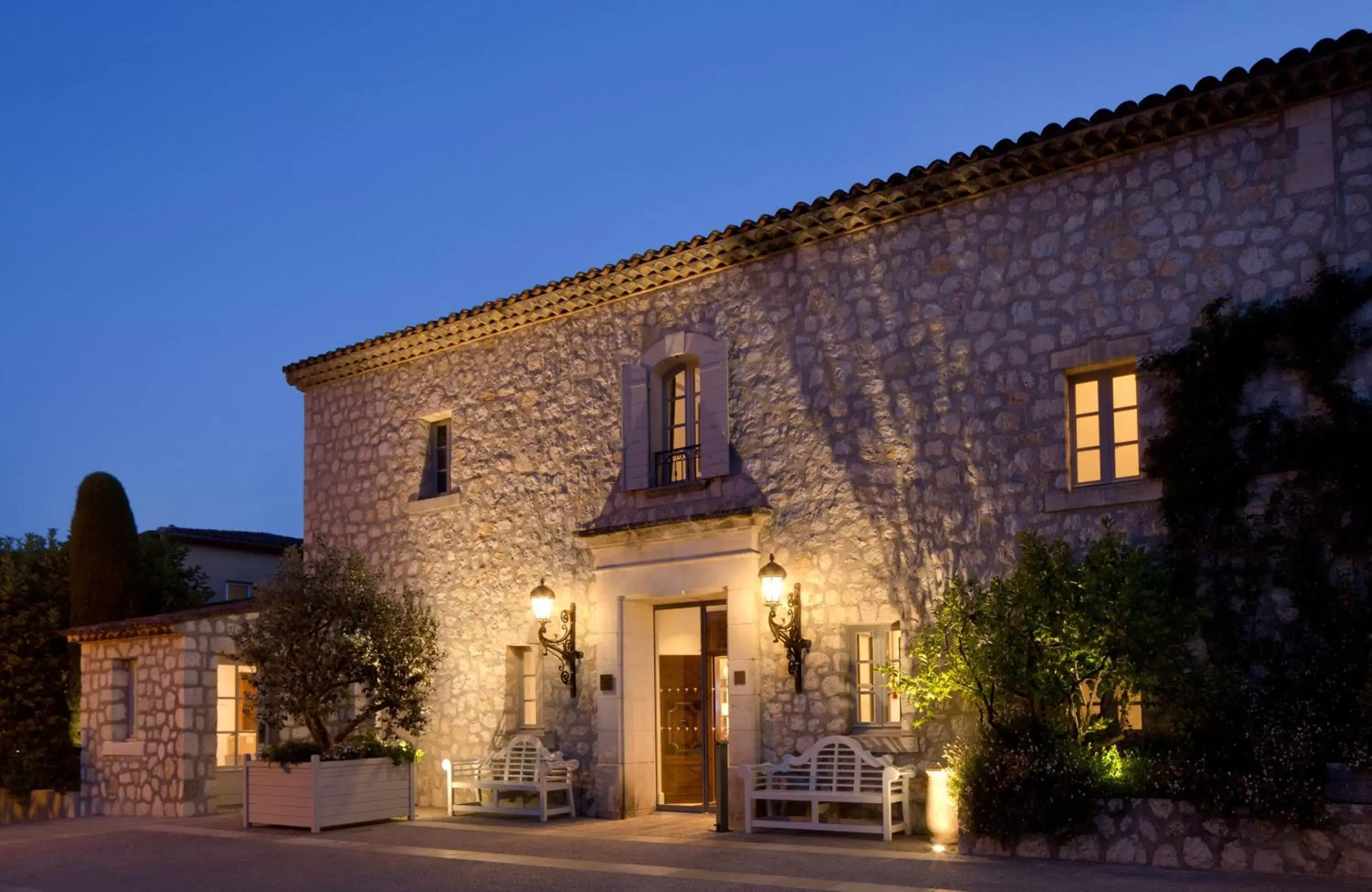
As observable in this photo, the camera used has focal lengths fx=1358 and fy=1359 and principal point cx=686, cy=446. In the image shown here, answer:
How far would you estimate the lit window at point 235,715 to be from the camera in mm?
Result: 16156

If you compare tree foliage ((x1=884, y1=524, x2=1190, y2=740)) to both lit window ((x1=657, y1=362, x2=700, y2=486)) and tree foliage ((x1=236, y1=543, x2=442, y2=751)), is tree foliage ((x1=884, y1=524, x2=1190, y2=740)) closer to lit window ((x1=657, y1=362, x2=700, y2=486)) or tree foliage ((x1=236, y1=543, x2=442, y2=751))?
lit window ((x1=657, y1=362, x2=700, y2=486))

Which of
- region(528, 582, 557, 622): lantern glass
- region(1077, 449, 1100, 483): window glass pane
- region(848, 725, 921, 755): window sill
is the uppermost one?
region(1077, 449, 1100, 483): window glass pane

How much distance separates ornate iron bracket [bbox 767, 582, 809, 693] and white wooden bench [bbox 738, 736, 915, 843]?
68cm

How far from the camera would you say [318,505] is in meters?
17.2

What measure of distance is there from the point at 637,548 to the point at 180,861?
16.3ft

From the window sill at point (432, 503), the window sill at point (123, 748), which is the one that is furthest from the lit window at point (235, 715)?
the window sill at point (432, 503)

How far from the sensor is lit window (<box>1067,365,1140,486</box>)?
10.7 meters

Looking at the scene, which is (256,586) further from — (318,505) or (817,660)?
(817,660)

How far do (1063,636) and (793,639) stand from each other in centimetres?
288

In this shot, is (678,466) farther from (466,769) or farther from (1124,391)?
(1124,391)

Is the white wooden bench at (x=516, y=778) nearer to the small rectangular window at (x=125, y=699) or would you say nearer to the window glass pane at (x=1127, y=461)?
the small rectangular window at (x=125, y=699)

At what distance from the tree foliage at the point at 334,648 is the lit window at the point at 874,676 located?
466cm

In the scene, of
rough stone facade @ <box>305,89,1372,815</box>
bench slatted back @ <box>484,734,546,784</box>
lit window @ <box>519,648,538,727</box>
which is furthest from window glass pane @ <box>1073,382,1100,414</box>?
lit window @ <box>519,648,538,727</box>

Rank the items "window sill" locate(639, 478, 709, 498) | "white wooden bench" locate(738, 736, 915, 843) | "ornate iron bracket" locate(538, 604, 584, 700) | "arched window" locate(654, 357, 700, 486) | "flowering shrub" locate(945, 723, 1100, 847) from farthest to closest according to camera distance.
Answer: "ornate iron bracket" locate(538, 604, 584, 700), "arched window" locate(654, 357, 700, 486), "window sill" locate(639, 478, 709, 498), "white wooden bench" locate(738, 736, 915, 843), "flowering shrub" locate(945, 723, 1100, 847)
